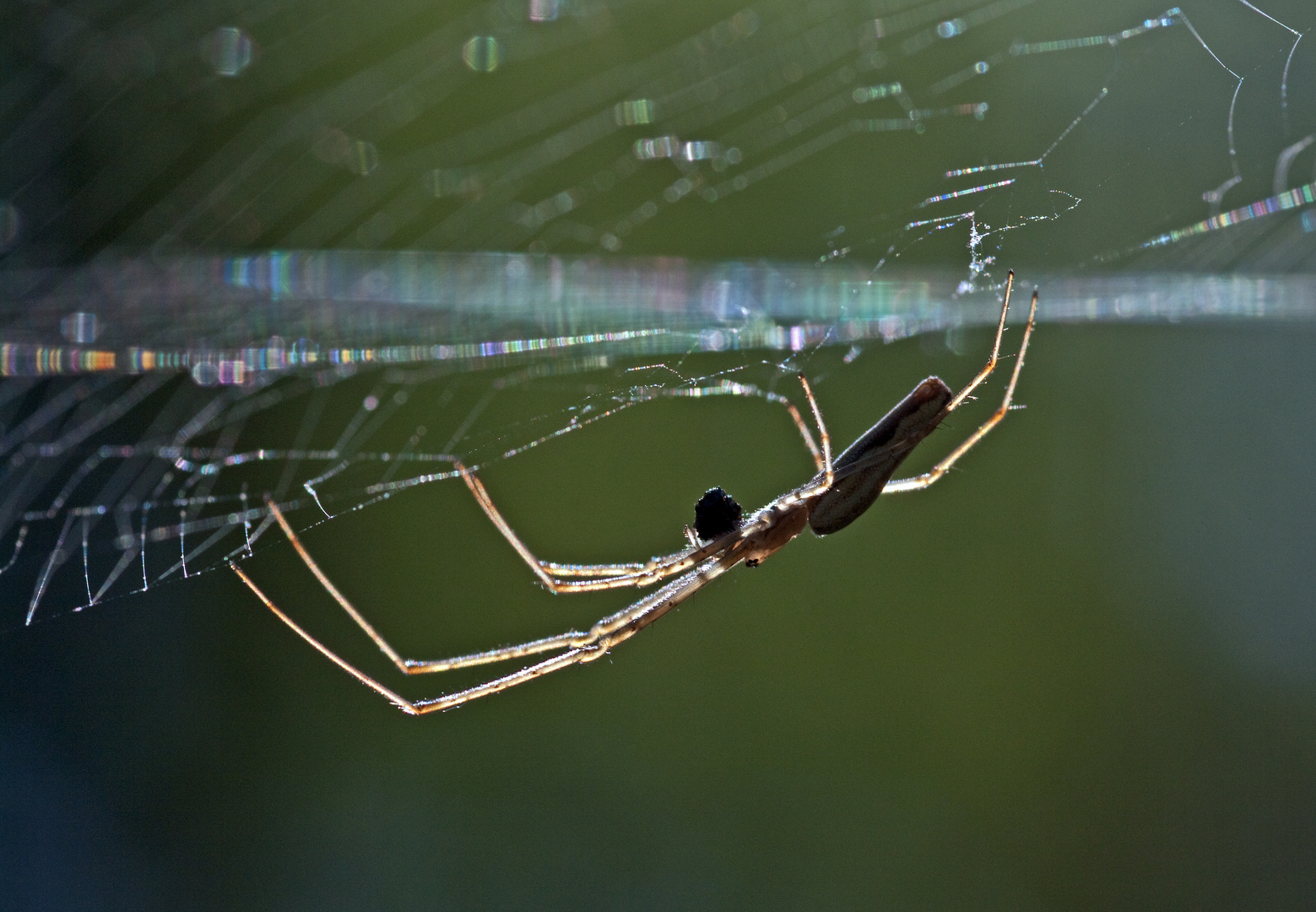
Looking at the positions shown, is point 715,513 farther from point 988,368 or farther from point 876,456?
point 988,368

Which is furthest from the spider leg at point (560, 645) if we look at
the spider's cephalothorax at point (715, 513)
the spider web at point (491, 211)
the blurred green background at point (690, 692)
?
the blurred green background at point (690, 692)

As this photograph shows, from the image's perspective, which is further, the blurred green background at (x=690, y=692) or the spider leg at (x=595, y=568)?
the blurred green background at (x=690, y=692)

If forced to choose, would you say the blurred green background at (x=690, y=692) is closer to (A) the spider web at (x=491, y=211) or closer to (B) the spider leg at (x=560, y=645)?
(A) the spider web at (x=491, y=211)

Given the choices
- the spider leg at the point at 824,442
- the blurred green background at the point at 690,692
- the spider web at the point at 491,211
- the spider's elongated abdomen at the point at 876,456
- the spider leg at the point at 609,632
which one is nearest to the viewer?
the spider's elongated abdomen at the point at 876,456

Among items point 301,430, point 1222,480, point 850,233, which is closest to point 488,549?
point 301,430

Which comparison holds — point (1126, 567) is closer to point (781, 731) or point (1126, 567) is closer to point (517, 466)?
point (781, 731)

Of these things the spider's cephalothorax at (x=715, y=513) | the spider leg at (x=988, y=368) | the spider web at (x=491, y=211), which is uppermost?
the spider web at (x=491, y=211)

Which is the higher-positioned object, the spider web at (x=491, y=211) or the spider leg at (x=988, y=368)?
the spider web at (x=491, y=211)

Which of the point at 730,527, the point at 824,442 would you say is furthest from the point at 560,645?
the point at 824,442
